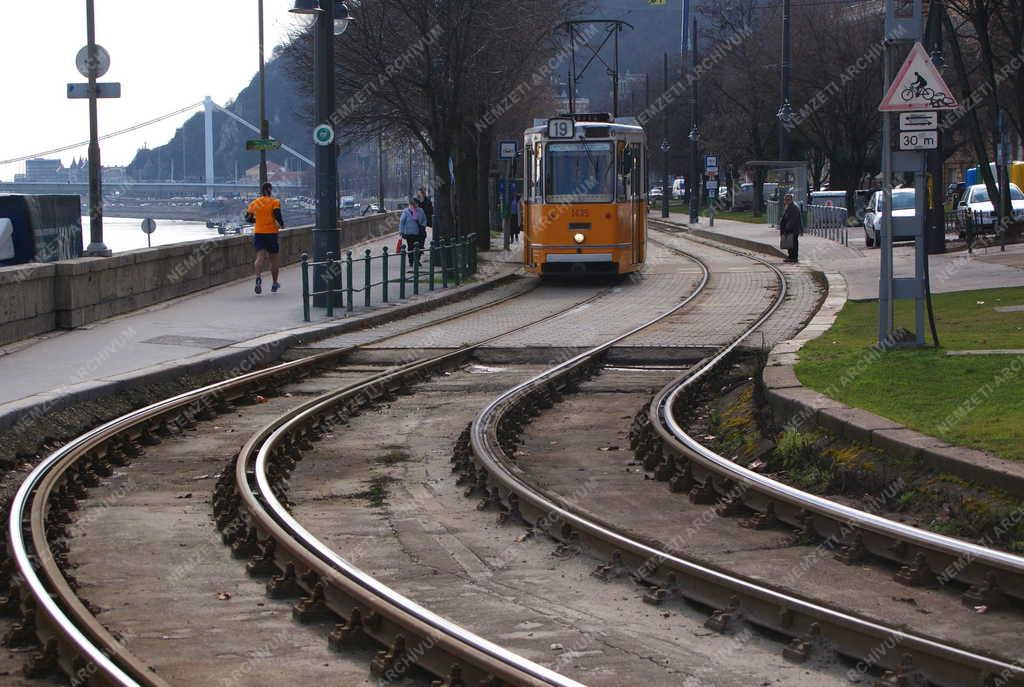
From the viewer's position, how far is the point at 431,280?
28750 mm

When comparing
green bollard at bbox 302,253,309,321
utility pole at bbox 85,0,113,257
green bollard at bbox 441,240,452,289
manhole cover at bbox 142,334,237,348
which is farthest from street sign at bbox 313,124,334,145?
green bollard at bbox 441,240,452,289

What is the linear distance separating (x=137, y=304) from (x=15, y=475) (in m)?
12.6

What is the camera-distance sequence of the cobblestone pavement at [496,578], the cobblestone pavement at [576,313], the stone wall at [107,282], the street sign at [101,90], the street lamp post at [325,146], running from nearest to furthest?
the cobblestone pavement at [496,578] → the stone wall at [107,282] → the cobblestone pavement at [576,313] → the street lamp post at [325,146] → the street sign at [101,90]

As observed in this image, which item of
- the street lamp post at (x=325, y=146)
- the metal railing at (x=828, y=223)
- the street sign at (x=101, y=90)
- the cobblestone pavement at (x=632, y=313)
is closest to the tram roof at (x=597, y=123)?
the cobblestone pavement at (x=632, y=313)

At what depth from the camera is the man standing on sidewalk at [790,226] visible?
34.7 m

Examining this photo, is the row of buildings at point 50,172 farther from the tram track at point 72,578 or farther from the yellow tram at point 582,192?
the tram track at point 72,578

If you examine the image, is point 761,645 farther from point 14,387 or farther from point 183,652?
point 14,387

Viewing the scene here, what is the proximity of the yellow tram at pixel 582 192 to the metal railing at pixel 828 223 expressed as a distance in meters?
14.3

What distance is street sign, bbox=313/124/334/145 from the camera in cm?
2353

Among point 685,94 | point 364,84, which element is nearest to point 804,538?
point 364,84

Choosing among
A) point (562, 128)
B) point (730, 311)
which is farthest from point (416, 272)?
point (730, 311)

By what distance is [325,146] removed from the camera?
23953 millimetres

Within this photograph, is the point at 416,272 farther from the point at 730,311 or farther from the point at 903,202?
the point at 903,202

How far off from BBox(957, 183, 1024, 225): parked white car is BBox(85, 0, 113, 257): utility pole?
70.4 ft
